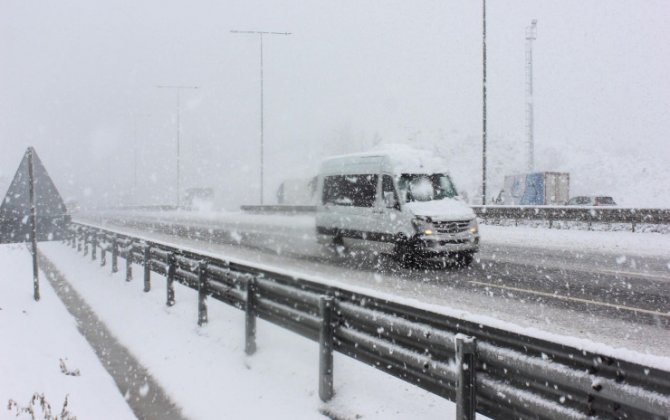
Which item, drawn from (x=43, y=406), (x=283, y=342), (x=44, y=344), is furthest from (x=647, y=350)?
(x=44, y=344)

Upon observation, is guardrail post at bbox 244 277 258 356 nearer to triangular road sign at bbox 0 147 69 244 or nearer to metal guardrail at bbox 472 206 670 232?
triangular road sign at bbox 0 147 69 244

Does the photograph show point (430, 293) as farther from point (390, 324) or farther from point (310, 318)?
point (390, 324)

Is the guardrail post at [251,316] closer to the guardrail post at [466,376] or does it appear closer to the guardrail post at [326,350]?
the guardrail post at [326,350]

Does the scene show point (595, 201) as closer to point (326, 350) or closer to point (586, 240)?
point (586, 240)

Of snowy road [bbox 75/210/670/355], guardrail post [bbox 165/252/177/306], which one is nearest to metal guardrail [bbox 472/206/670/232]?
snowy road [bbox 75/210/670/355]

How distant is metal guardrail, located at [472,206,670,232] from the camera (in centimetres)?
1857

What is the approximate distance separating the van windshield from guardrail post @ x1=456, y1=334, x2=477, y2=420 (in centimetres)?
916

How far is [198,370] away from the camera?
615cm

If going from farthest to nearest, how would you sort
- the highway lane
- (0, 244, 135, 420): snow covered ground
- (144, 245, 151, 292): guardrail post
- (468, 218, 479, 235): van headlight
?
(468, 218, 479, 235): van headlight < (144, 245, 151, 292): guardrail post < the highway lane < (0, 244, 135, 420): snow covered ground

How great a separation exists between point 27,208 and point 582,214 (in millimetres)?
18632

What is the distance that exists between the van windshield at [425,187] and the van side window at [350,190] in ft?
2.99

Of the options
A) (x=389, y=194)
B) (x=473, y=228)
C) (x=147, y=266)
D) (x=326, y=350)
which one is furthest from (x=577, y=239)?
(x=326, y=350)

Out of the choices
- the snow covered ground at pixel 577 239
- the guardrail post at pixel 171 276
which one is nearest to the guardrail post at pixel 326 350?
the guardrail post at pixel 171 276

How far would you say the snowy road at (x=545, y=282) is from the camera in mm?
7309
